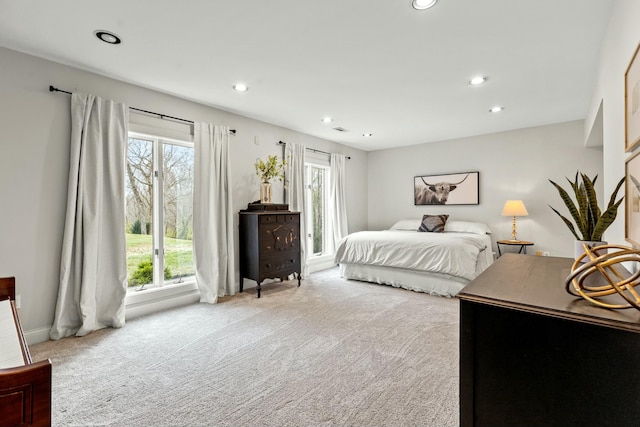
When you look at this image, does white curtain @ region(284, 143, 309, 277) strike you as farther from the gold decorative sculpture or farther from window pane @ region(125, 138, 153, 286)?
the gold decorative sculpture

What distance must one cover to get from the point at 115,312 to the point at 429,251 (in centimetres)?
368

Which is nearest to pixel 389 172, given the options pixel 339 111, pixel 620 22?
pixel 339 111

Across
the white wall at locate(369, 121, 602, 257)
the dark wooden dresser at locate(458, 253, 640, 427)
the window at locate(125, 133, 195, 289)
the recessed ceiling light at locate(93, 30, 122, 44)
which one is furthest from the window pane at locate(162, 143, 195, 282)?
the white wall at locate(369, 121, 602, 257)

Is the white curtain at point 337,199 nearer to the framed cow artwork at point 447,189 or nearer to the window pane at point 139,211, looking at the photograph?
the framed cow artwork at point 447,189

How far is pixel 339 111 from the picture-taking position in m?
4.03

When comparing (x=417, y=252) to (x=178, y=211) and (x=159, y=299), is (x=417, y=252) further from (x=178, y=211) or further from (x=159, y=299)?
(x=159, y=299)

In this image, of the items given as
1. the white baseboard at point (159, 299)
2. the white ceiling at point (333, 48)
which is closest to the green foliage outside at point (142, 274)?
the white baseboard at point (159, 299)

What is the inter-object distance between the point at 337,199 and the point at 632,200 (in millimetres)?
4523

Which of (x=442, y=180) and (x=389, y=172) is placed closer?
(x=442, y=180)

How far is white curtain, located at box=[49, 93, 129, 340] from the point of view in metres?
2.67

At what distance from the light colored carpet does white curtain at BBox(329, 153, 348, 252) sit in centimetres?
251

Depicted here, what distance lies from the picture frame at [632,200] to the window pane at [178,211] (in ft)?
12.6

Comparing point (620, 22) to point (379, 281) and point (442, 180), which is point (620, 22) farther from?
point (442, 180)

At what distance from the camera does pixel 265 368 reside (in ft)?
7.03
